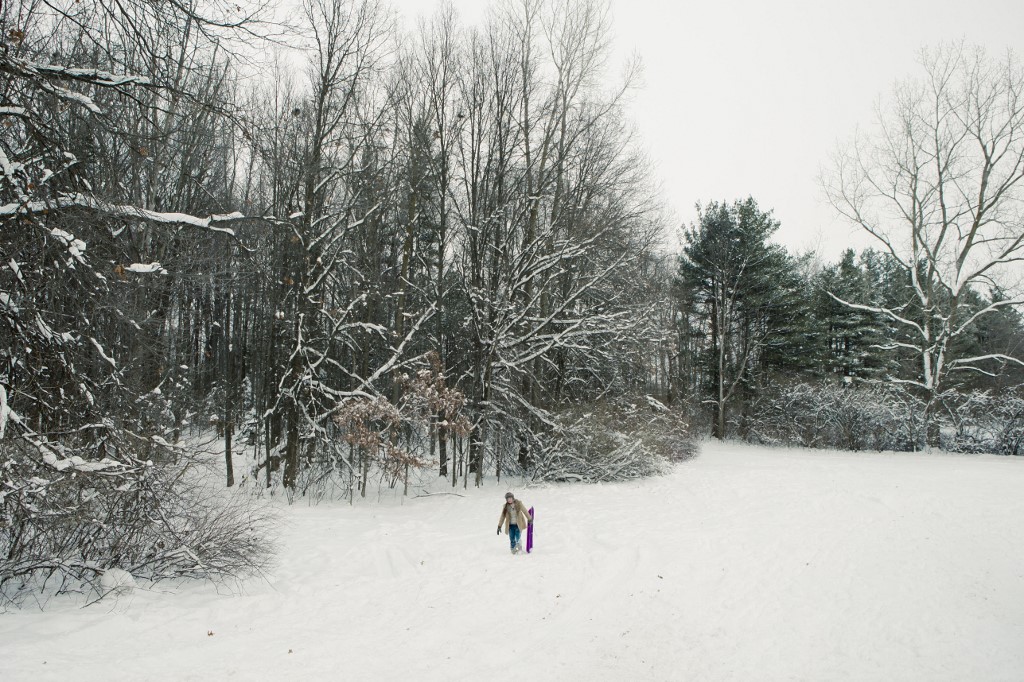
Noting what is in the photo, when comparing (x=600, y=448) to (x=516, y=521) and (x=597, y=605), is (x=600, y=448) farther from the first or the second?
(x=597, y=605)

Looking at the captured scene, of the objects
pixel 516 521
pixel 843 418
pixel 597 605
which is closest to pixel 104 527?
pixel 516 521

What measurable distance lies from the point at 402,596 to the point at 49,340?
4.37 m

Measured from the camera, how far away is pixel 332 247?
14.5m

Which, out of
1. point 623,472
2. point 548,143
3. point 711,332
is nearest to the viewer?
point 623,472

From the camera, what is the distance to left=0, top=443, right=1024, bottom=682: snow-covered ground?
16.0 ft

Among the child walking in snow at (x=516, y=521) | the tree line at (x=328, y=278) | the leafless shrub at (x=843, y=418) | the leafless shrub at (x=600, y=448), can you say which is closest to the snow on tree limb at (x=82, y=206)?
the tree line at (x=328, y=278)

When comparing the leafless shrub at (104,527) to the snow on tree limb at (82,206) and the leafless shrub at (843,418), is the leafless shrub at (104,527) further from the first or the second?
the leafless shrub at (843,418)

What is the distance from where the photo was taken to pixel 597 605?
6.46 m

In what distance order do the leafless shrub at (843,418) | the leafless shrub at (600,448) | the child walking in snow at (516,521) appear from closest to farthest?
1. the child walking in snow at (516,521)
2. the leafless shrub at (600,448)
3. the leafless shrub at (843,418)

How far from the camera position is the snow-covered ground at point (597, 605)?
489cm

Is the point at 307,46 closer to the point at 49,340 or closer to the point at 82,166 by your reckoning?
the point at 82,166

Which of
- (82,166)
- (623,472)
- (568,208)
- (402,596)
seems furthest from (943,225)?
(82,166)

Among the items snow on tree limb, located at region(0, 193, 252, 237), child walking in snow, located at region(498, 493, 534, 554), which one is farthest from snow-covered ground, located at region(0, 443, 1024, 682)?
snow on tree limb, located at region(0, 193, 252, 237)

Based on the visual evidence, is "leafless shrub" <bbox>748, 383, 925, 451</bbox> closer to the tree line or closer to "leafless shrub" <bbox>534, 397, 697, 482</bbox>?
the tree line
